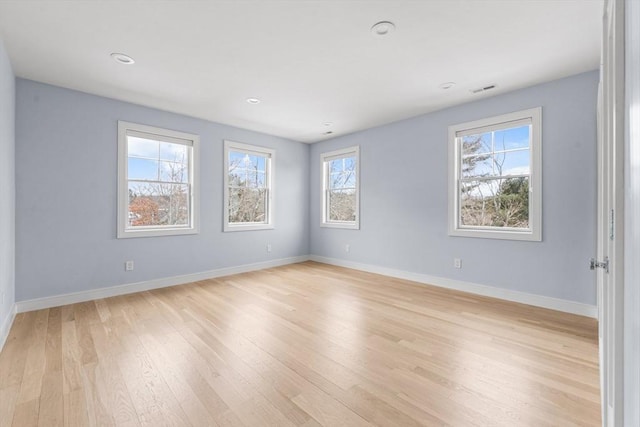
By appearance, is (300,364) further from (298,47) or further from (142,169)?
(142,169)

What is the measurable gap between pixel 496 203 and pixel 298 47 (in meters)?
3.10

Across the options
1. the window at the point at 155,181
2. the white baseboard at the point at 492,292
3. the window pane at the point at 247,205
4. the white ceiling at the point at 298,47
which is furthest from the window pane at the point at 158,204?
the white baseboard at the point at 492,292

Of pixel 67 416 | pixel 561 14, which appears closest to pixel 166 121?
pixel 67 416

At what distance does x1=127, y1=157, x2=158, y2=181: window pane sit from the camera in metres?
4.13

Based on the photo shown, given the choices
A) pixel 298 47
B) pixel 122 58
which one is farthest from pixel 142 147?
pixel 298 47

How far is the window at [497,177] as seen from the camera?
3508 mm

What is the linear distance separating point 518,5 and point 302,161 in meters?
4.61

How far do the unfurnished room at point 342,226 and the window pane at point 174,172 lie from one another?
0.05 m

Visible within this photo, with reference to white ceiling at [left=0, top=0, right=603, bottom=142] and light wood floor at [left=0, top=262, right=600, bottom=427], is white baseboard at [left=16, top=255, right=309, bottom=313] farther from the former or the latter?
white ceiling at [left=0, top=0, right=603, bottom=142]

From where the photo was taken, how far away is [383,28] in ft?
7.88

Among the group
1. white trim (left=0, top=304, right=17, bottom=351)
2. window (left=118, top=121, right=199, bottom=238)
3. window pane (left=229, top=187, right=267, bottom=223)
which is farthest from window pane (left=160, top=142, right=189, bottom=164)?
white trim (left=0, top=304, right=17, bottom=351)

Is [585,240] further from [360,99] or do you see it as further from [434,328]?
[360,99]

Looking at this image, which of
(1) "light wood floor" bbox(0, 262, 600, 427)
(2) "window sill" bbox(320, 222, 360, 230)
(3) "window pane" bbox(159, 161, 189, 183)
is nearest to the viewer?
(1) "light wood floor" bbox(0, 262, 600, 427)

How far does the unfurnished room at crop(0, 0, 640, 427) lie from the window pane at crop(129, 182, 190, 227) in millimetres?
31
